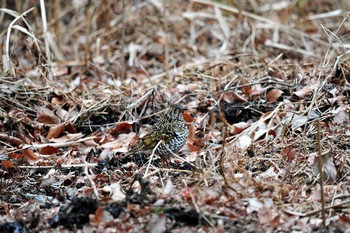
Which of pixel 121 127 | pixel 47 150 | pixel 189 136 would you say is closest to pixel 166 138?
pixel 189 136

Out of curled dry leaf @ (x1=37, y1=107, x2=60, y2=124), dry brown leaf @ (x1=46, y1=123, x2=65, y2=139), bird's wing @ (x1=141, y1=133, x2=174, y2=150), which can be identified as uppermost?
bird's wing @ (x1=141, y1=133, x2=174, y2=150)

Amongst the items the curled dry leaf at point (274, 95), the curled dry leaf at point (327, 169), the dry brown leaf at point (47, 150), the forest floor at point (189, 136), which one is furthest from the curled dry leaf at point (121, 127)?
the curled dry leaf at point (327, 169)

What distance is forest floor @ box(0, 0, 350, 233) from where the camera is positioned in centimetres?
421

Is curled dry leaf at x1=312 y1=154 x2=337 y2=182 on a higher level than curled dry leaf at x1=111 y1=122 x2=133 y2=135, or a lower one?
higher

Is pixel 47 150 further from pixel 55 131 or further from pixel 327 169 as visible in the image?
pixel 327 169

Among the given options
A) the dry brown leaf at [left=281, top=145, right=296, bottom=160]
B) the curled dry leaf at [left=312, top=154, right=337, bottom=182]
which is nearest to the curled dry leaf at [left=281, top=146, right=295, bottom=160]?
the dry brown leaf at [left=281, top=145, right=296, bottom=160]

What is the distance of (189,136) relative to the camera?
19.5 feet

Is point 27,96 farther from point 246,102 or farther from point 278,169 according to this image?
point 278,169

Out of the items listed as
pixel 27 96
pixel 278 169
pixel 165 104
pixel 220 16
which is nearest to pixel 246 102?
pixel 165 104

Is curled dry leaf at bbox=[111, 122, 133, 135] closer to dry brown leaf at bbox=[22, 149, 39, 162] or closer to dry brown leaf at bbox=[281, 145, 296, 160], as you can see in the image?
dry brown leaf at bbox=[22, 149, 39, 162]

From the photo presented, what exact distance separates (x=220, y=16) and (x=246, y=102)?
339 centimetres

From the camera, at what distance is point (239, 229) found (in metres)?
4.00

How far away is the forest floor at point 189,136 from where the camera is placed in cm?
421

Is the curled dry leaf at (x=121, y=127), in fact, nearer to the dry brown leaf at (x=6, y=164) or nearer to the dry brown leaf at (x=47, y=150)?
the dry brown leaf at (x=47, y=150)
